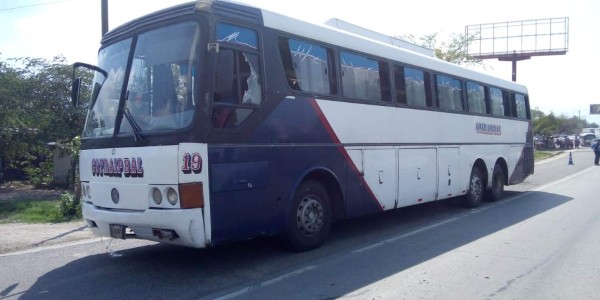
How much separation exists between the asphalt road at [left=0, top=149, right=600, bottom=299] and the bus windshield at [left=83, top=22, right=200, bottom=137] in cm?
186

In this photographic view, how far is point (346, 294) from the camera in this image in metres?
5.68

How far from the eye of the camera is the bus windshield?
19.8ft

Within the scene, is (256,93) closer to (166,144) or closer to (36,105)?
(166,144)

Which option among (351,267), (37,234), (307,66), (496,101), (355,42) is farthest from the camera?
(496,101)

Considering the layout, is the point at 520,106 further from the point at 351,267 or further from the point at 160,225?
the point at 160,225

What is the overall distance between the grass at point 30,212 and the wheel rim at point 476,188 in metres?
9.29

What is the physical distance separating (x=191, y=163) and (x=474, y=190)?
8710 millimetres

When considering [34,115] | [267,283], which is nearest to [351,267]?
[267,283]

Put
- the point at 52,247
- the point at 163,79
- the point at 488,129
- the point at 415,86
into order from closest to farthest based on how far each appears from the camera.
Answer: the point at 163,79
the point at 52,247
the point at 415,86
the point at 488,129

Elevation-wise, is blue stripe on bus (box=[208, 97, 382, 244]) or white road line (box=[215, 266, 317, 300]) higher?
blue stripe on bus (box=[208, 97, 382, 244])

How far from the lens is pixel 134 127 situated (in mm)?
6254

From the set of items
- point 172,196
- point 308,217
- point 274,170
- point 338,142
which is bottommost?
point 308,217

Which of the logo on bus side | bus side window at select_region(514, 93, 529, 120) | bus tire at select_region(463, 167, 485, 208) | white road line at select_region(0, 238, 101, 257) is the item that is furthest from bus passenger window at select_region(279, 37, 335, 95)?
bus side window at select_region(514, 93, 529, 120)

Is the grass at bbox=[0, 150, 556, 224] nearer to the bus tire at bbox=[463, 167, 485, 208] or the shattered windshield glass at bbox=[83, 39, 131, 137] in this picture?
the shattered windshield glass at bbox=[83, 39, 131, 137]
